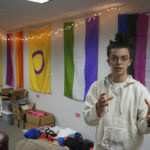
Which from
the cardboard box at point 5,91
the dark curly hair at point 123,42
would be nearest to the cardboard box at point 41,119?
the cardboard box at point 5,91

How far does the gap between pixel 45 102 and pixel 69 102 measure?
85 cm

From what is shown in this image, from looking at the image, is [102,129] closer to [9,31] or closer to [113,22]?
[113,22]

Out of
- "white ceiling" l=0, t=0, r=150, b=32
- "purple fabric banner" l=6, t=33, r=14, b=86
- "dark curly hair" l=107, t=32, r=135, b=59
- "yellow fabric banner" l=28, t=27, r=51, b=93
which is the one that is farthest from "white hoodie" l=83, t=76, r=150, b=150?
"purple fabric banner" l=6, t=33, r=14, b=86

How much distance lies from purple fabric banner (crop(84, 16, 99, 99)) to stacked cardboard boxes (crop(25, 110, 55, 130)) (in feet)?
4.02

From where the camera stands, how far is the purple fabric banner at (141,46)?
2.37 m

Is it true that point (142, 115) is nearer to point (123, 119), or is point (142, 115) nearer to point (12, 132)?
point (123, 119)

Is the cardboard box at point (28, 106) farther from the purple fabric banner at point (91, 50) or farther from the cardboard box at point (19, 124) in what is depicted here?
the purple fabric banner at point (91, 50)

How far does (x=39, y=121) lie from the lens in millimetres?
3686

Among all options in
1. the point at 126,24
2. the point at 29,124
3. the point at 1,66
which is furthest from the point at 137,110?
the point at 1,66

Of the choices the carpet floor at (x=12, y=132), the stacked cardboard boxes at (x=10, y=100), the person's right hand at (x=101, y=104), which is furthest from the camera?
the stacked cardboard boxes at (x=10, y=100)

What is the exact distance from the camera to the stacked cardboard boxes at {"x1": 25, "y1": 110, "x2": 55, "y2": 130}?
3.71 meters

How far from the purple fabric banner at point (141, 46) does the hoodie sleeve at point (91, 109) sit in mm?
1325

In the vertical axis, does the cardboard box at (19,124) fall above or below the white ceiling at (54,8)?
below

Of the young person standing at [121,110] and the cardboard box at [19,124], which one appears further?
the cardboard box at [19,124]
